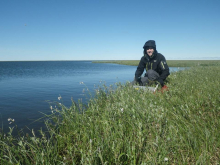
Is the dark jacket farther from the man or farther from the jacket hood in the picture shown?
the jacket hood

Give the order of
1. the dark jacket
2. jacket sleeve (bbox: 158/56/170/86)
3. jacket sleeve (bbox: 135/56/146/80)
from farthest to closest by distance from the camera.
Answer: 1. jacket sleeve (bbox: 135/56/146/80)
2. the dark jacket
3. jacket sleeve (bbox: 158/56/170/86)

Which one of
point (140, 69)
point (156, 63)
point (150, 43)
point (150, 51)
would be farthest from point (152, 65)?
point (150, 43)

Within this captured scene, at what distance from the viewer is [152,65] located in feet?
27.8

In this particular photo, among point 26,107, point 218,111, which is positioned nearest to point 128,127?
point 218,111

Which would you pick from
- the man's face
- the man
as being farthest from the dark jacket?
the man's face

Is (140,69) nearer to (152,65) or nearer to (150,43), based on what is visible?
(152,65)

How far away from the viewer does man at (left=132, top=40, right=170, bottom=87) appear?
7949 millimetres

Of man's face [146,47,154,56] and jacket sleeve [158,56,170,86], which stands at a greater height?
man's face [146,47,154,56]

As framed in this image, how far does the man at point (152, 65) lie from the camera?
26.1ft

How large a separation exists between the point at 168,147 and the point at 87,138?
68.1 inches

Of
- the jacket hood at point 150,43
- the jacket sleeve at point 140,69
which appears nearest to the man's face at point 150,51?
the jacket hood at point 150,43

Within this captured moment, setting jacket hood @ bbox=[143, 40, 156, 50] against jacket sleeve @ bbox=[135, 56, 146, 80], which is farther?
jacket sleeve @ bbox=[135, 56, 146, 80]

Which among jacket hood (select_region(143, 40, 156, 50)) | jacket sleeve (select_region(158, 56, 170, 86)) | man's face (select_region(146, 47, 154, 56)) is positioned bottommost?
jacket sleeve (select_region(158, 56, 170, 86))

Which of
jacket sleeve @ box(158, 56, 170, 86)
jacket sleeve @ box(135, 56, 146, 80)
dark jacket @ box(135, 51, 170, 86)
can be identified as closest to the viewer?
jacket sleeve @ box(158, 56, 170, 86)
